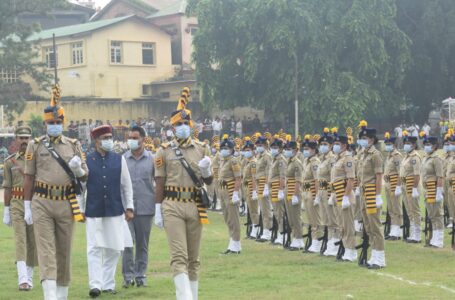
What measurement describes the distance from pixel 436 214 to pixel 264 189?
4.05m

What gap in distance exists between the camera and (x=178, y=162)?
499 inches

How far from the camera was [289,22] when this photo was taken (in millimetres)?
51531

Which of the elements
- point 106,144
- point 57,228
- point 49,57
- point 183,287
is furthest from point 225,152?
point 49,57

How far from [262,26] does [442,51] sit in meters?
11.6

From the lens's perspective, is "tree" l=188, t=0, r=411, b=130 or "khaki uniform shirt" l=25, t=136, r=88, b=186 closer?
"khaki uniform shirt" l=25, t=136, r=88, b=186

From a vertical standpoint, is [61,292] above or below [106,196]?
below

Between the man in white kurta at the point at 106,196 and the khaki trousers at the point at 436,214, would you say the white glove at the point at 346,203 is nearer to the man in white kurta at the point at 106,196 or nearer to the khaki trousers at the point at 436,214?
the khaki trousers at the point at 436,214

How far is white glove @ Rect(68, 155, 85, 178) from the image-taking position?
509 inches

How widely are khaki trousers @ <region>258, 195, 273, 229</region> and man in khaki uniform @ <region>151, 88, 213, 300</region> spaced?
10060 millimetres

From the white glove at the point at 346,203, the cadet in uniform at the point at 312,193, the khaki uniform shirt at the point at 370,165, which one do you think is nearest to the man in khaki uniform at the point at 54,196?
the khaki uniform shirt at the point at 370,165

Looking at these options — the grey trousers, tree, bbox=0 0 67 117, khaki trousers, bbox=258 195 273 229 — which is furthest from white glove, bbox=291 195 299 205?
tree, bbox=0 0 67 117

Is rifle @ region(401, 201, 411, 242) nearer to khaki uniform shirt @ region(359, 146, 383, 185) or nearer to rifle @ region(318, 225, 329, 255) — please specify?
rifle @ region(318, 225, 329, 255)

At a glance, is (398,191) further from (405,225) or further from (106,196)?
(106,196)

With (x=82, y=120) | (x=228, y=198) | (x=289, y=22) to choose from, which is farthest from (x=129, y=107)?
(x=228, y=198)
